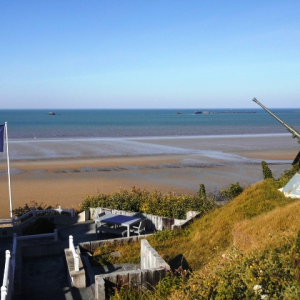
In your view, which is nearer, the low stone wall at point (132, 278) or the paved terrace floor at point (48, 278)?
the low stone wall at point (132, 278)

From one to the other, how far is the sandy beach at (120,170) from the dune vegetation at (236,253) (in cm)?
870

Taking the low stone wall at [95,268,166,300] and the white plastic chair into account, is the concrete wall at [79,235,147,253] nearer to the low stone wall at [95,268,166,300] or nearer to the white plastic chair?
the white plastic chair

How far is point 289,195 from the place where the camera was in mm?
12195

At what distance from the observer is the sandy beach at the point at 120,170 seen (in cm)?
2247

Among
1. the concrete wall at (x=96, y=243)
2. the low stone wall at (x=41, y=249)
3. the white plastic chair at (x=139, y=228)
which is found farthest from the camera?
the white plastic chair at (x=139, y=228)

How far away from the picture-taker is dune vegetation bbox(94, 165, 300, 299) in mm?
5266

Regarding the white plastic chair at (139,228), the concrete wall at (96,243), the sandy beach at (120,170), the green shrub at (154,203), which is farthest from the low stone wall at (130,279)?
the sandy beach at (120,170)

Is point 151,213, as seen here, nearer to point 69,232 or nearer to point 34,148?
point 69,232

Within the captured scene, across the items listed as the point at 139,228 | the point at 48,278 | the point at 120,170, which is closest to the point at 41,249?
the point at 48,278

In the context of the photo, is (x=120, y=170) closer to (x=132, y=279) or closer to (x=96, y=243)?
(x=96, y=243)

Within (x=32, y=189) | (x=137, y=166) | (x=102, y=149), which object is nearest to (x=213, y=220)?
(x=32, y=189)

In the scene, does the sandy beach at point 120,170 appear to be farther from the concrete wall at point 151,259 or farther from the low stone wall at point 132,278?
the low stone wall at point 132,278

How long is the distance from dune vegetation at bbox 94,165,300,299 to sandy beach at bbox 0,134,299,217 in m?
8.70

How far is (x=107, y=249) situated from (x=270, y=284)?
20.7 ft
